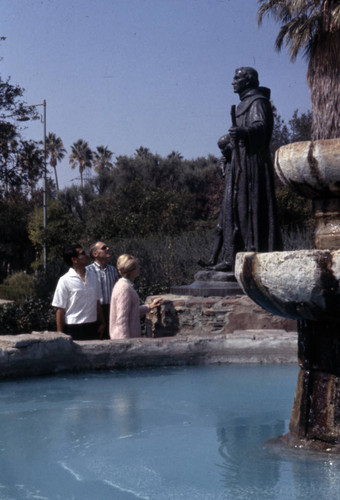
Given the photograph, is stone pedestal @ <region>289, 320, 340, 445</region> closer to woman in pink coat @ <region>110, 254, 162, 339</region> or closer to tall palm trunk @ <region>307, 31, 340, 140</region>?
woman in pink coat @ <region>110, 254, 162, 339</region>

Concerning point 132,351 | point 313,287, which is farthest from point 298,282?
point 132,351

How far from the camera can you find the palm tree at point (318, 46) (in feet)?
56.1

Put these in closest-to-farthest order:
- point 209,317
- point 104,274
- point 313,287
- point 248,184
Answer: point 313,287 → point 104,274 → point 209,317 → point 248,184

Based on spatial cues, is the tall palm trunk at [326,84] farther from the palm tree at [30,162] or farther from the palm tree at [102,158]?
the palm tree at [102,158]

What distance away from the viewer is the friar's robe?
7707 millimetres

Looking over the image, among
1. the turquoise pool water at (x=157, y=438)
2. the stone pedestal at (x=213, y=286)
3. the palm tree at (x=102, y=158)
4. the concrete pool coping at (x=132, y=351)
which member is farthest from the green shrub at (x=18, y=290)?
the palm tree at (x=102, y=158)

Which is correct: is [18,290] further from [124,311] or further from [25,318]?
[124,311]

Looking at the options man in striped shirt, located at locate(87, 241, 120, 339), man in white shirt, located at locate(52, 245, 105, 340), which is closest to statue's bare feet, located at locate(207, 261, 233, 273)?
man in striped shirt, located at locate(87, 241, 120, 339)

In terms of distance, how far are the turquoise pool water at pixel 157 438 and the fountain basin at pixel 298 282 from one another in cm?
62

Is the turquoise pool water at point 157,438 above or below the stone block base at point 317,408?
below

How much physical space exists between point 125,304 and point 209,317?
2.08 m

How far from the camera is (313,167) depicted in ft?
9.80

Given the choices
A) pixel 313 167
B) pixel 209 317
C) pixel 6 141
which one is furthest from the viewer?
pixel 6 141

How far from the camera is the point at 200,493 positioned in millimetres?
2662
